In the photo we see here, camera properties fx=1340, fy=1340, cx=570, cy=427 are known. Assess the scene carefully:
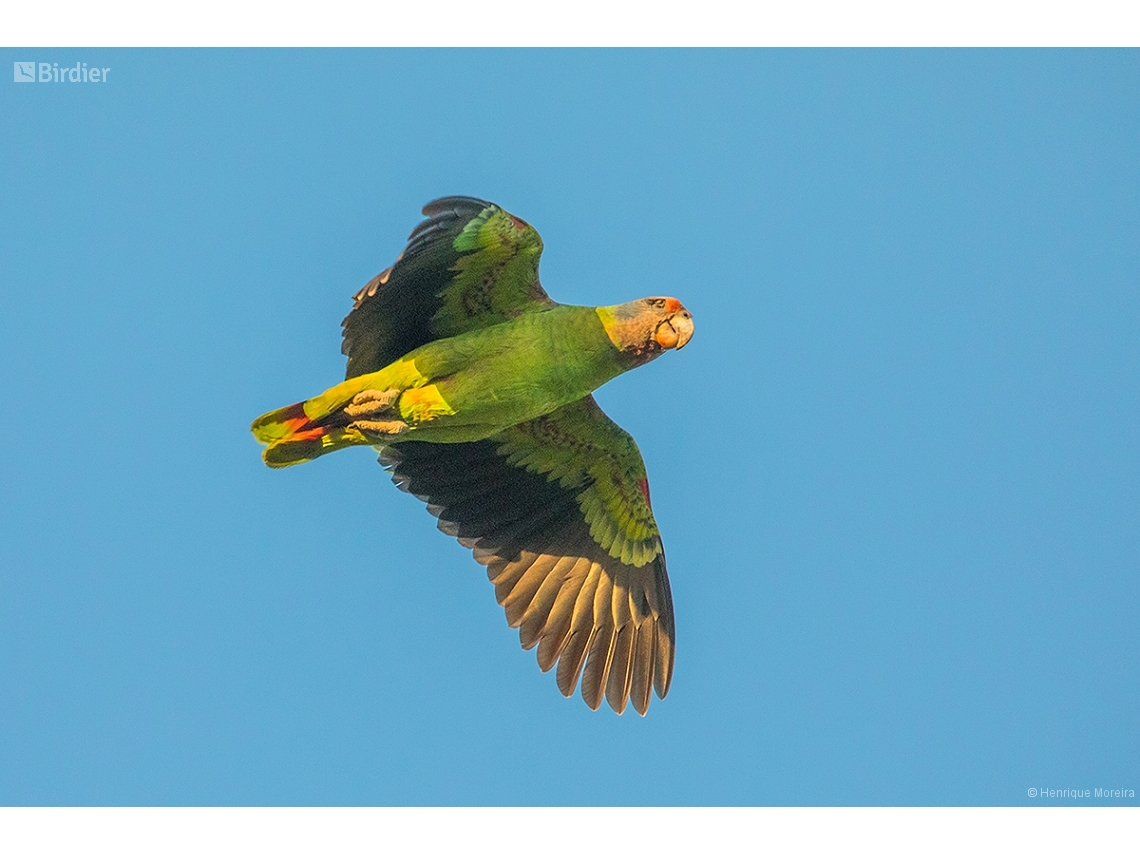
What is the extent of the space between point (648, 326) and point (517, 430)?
5.63ft

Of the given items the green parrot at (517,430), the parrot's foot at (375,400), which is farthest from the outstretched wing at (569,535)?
the parrot's foot at (375,400)

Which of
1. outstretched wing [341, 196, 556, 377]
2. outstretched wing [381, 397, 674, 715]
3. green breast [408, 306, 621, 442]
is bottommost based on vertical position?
outstretched wing [381, 397, 674, 715]

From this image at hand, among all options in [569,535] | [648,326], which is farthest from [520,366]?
[569,535]

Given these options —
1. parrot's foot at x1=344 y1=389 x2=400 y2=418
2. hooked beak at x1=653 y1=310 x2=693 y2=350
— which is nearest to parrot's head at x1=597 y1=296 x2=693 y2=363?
hooked beak at x1=653 y1=310 x2=693 y2=350

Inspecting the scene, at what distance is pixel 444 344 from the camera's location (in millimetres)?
10078

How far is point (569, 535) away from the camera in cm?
1147

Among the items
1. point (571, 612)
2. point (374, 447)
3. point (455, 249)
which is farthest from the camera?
point (571, 612)

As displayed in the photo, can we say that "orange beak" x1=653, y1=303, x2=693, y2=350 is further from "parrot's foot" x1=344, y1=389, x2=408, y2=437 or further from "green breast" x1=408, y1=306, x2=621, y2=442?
"parrot's foot" x1=344, y1=389, x2=408, y2=437

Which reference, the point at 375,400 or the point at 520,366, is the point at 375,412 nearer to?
the point at 375,400

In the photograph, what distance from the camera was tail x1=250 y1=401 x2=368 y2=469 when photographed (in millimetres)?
10047

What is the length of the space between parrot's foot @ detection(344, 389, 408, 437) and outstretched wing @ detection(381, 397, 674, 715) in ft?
3.06

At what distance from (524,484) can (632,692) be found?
1940 millimetres
